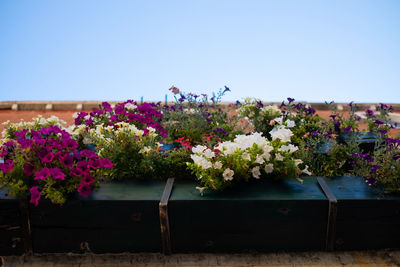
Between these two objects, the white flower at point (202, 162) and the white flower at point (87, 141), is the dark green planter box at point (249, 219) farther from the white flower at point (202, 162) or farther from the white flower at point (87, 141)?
the white flower at point (87, 141)

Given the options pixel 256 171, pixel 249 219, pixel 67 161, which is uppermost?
pixel 67 161

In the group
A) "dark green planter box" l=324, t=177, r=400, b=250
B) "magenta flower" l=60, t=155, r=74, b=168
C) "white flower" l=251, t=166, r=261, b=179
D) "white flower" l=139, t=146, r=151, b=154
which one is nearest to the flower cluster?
"white flower" l=139, t=146, r=151, b=154

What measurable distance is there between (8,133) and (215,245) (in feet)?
8.92

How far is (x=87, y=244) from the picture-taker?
283 centimetres

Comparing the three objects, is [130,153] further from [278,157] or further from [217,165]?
[278,157]

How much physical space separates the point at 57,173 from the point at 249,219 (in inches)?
56.7

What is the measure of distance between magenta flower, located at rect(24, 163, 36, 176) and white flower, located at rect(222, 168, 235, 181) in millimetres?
1437

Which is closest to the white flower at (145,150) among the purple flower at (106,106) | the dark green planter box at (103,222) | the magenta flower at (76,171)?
the dark green planter box at (103,222)

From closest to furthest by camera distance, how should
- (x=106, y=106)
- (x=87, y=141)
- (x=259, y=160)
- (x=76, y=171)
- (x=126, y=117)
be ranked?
(x=76, y=171), (x=259, y=160), (x=87, y=141), (x=126, y=117), (x=106, y=106)

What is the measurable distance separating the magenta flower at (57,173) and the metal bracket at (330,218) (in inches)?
76.4

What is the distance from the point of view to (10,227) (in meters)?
2.81

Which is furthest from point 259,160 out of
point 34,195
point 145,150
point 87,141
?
point 87,141

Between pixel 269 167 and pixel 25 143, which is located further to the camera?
pixel 269 167

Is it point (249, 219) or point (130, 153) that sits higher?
point (130, 153)
